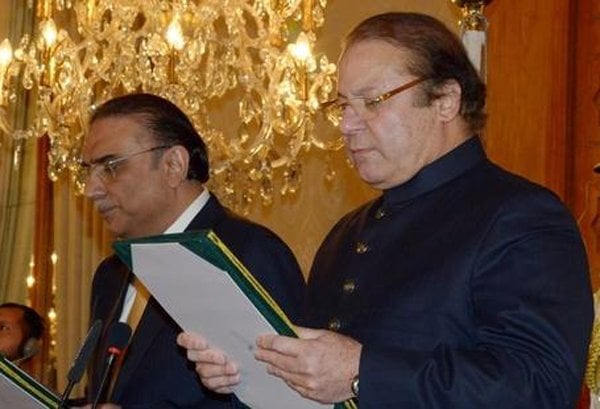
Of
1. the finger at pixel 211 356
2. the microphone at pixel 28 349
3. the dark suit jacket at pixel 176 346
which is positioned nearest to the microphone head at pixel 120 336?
the dark suit jacket at pixel 176 346

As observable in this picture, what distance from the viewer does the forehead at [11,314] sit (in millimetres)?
5828

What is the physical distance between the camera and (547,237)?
98.1 inches

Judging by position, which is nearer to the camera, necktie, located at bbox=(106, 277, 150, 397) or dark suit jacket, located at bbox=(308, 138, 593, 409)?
dark suit jacket, located at bbox=(308, 138, 593, 409)

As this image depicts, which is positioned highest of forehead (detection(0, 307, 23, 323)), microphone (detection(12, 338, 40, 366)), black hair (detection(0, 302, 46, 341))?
forehead (detection(0, 307, 23, 323))

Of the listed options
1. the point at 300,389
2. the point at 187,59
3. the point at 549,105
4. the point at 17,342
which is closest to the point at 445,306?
the point at 300,389

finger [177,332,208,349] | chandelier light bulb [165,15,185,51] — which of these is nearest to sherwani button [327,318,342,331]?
finger [177,332,208,349]

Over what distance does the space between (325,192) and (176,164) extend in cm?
261

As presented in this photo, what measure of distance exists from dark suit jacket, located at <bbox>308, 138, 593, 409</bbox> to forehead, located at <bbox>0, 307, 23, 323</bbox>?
124 inches

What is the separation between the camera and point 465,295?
2545 millimetres

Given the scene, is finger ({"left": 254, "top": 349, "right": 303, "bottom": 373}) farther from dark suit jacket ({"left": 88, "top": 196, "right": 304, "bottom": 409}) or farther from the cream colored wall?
the cream colored wall

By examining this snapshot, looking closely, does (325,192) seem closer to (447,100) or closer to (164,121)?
(164,121)

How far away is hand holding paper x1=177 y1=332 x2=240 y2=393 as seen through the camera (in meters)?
2.58

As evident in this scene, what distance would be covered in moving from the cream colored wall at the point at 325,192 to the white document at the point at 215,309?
3480mm

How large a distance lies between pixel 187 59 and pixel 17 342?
1.30 metres
